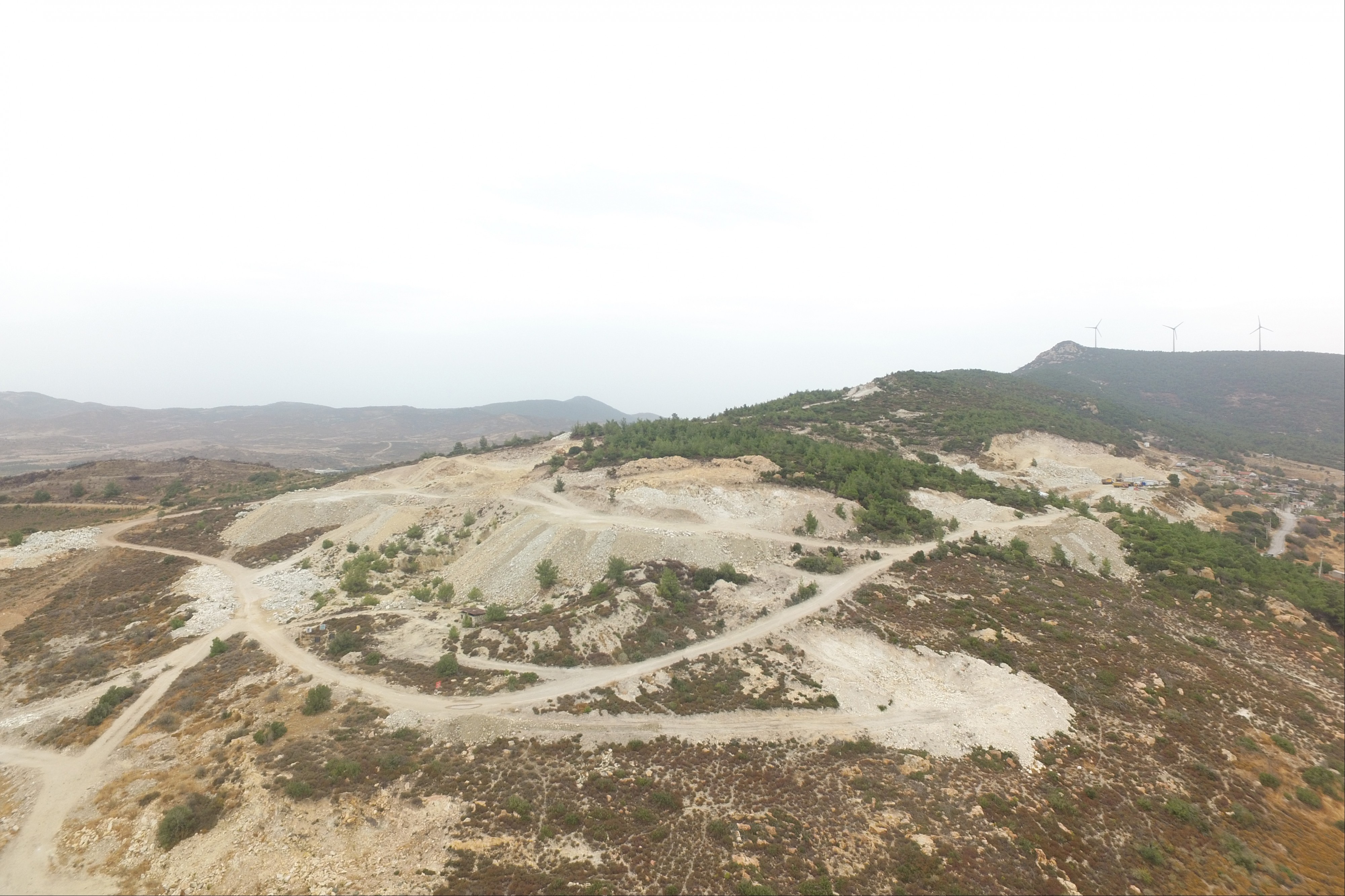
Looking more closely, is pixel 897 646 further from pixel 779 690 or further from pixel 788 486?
pixel 788 486

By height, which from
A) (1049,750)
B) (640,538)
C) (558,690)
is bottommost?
(1049,750)

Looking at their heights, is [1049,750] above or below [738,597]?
below

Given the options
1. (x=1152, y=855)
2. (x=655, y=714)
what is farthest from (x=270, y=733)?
(x=1152, y=855)

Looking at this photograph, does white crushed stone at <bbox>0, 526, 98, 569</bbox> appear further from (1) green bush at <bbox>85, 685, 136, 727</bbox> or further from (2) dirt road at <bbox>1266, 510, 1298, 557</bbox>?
(2) dirt road at <bbox>1266, 510, 1298, 557</bbox>

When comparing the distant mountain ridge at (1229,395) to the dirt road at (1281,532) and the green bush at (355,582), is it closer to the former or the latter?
the dirt road at (1281,532)

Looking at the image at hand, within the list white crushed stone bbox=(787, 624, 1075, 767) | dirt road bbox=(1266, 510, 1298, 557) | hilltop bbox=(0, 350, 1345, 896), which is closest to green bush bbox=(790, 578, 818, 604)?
hilltop bbox=(0, 350, 1345, 896)

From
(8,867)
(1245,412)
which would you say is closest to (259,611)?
(8,867)

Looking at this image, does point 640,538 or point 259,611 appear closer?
point 259,611
